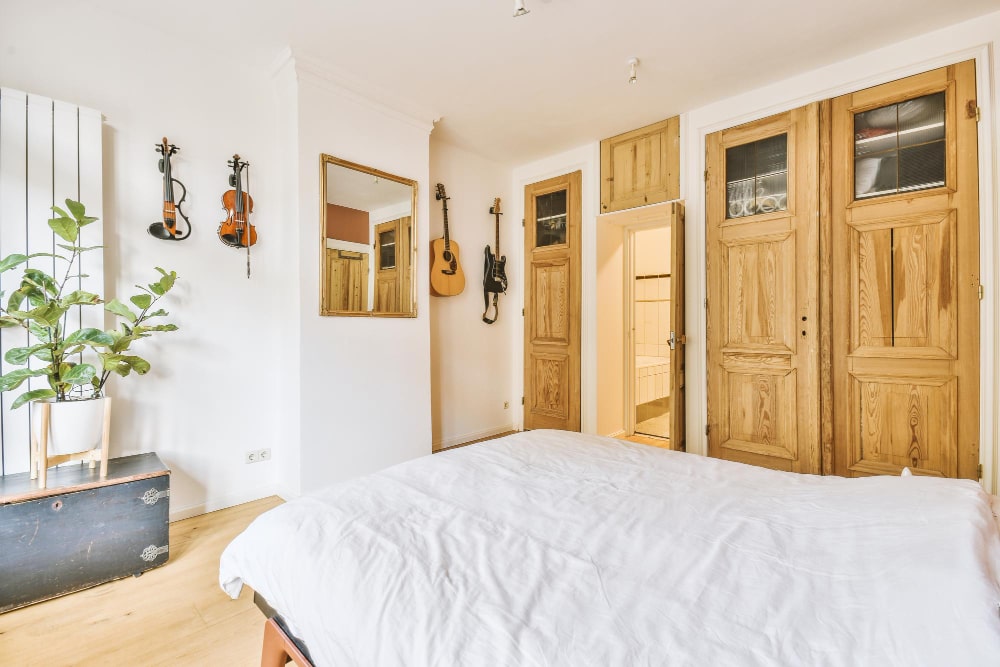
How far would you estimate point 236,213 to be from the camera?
2.63m

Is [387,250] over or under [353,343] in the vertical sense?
over

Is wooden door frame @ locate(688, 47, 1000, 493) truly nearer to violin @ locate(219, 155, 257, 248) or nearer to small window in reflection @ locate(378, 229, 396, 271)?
small window in reflection @ locate(378, 229, 396, 271)

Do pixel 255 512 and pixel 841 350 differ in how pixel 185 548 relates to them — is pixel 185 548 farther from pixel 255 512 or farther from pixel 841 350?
pixel 841 350

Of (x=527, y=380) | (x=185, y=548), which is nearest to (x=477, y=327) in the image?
(x=527, y=380)

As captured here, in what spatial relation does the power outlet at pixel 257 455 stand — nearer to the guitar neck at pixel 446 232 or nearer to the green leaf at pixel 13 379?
the green leaf at pixel 13 379

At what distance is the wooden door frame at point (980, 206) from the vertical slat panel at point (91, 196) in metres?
3.61

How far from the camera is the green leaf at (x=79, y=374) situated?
1.85m

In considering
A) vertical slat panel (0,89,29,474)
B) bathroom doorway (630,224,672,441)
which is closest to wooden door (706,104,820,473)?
bathroom doorway (630,224,672,441)

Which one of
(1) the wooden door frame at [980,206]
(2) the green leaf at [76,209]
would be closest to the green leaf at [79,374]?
(2) the green leaf at [76,209]

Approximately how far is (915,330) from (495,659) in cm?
310

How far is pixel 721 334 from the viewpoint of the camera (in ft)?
10.7

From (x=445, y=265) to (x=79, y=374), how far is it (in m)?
2.45

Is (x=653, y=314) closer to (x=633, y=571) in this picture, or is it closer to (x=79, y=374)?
(x=633, y=571)

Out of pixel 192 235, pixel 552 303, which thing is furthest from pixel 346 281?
pixel 552 303
